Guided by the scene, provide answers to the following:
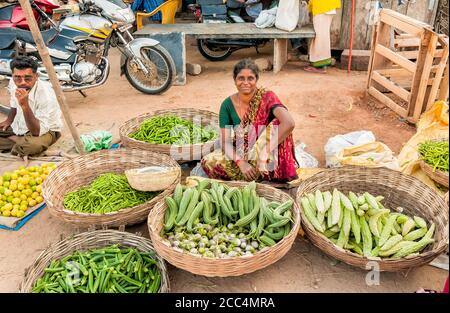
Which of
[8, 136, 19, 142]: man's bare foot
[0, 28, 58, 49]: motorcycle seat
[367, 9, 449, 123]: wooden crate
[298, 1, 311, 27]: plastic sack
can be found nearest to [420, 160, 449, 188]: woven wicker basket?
[367, 9, 449, 123]: wooden crate

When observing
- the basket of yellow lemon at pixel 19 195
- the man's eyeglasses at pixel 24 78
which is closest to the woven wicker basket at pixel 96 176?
the basket of yellow lemon at pixel 19 195

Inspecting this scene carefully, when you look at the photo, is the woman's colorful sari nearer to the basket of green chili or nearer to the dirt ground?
the dirt ground

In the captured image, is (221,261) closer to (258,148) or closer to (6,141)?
(258,148)

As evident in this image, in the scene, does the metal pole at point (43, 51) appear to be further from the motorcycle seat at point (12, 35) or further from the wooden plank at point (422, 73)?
the wooden plank at point (422, 73)

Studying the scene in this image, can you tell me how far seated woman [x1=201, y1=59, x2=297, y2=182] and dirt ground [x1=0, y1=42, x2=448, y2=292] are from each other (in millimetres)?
765

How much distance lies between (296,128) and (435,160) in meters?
2.17

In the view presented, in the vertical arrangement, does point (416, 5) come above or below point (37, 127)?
above

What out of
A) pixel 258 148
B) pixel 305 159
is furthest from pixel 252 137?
pixel 305 159

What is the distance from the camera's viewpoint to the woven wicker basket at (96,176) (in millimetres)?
3100

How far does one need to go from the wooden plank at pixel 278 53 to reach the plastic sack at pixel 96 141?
12.5ft

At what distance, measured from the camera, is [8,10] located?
5.86 meters

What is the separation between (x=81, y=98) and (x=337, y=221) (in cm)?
512
